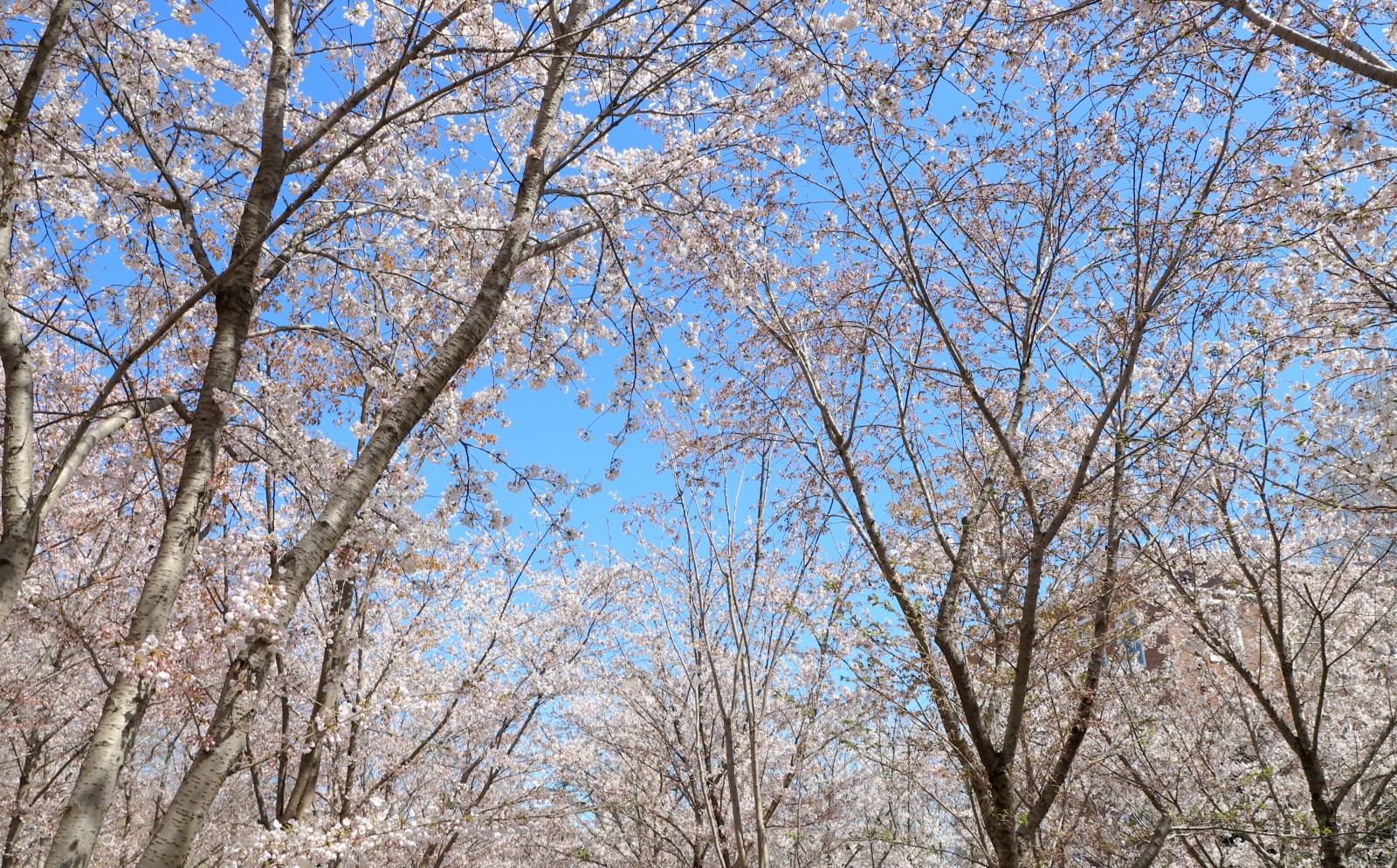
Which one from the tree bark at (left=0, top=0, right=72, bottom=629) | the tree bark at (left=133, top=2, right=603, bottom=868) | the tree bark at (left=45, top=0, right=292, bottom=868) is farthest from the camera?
the tree bark at (left=0, top=0, right=72, bottom=629)

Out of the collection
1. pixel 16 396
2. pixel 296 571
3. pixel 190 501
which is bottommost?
pixel 296 571

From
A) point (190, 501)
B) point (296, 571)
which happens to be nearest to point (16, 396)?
point (190, 501)

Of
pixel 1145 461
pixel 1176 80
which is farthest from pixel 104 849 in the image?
pixel 1176 80

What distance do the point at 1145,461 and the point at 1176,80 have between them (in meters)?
2.85

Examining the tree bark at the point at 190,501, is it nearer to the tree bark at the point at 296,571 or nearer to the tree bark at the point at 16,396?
the tree bark at the point at 296,571

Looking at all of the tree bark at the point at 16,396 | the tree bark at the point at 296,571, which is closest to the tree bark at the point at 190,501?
the tree bark at the point at 296,571

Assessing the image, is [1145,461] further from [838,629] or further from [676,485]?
[676,485]

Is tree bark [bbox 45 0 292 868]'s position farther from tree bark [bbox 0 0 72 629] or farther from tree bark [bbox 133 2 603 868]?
tree bark [bbox 0 0 72 629]

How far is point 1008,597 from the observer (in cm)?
587

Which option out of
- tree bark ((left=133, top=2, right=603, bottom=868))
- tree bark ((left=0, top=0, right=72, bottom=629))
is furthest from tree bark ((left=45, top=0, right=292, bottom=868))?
tree bark ((left=0, top=0, right=72, bottom=629))

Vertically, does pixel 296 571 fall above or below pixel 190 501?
below

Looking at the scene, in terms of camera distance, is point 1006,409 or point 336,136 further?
point 1006,409

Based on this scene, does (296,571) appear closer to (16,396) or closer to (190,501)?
(190,501)

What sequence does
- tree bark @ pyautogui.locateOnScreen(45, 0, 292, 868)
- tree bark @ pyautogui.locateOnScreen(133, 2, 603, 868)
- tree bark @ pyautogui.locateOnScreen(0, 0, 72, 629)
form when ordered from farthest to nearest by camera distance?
tree bark @ pyautogui.locateOnScreen(0, 0, 72, 629)
tree bark @ pyautogui.locateOnScreen(45, 0, 292, 868)
tree bark @ pyautogui.locateOnScreen(133, 2, 603, 868)
